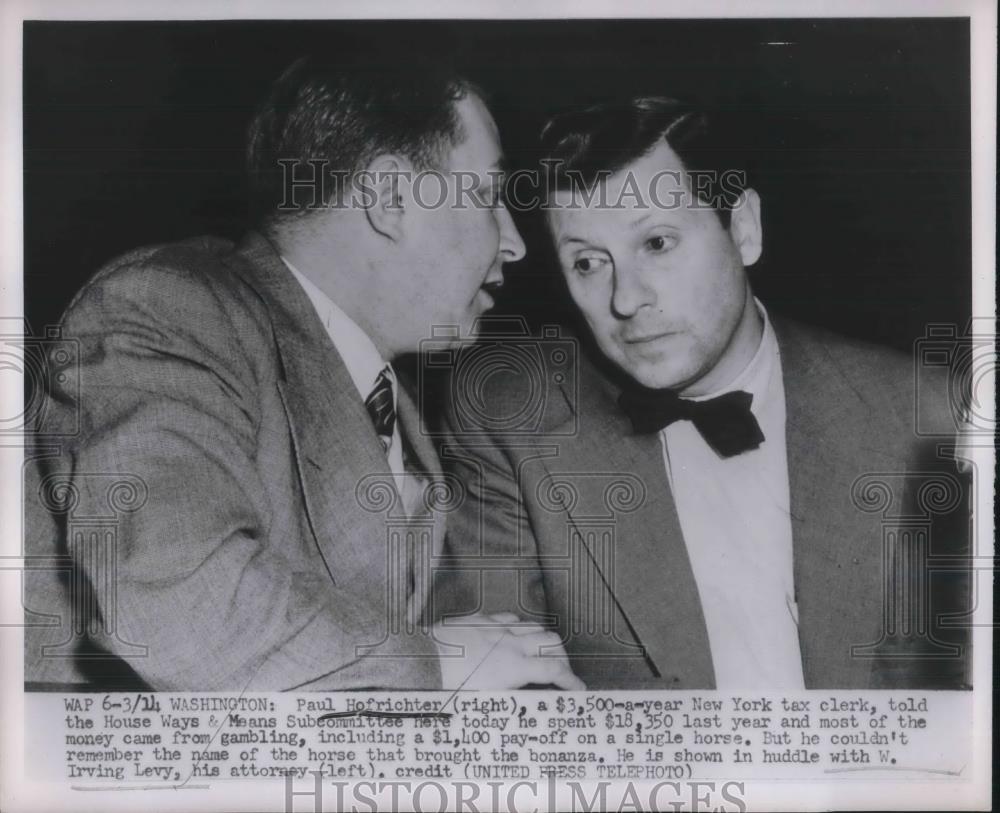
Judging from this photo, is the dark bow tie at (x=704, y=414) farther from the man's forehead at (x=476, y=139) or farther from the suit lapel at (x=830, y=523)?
the man's forehead at (x=476, y=139)

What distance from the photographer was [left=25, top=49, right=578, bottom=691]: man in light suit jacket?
2.36 metres

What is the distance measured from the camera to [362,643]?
7.93 feet

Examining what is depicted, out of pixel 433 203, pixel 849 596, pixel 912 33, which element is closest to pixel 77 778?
pixel 433 203

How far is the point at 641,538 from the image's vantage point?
246 cm

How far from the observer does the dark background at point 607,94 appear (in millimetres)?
2484

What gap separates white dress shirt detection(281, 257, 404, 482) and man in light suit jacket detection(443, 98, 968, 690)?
0.14m

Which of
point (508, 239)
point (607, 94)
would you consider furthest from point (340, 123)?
point (607, 94)

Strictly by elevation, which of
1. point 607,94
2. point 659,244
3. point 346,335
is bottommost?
point 346,335

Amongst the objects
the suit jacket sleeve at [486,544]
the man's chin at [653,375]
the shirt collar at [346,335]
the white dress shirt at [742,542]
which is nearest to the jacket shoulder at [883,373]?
the white dress shirt at [742,542]

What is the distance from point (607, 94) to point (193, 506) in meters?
1.45

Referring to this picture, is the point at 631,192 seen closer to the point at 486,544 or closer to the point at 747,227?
the point at 747,227

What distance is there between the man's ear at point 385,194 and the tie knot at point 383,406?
0.35 m

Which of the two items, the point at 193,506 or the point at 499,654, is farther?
the point at 499,654

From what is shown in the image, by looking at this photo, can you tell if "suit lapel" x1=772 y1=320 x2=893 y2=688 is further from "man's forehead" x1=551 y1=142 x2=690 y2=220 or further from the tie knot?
the tie knot
